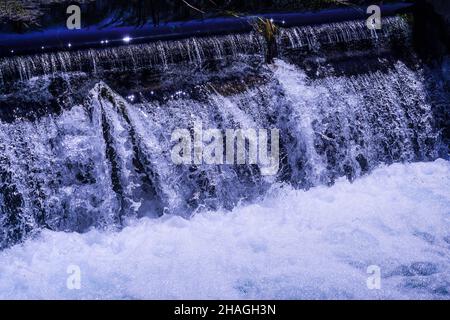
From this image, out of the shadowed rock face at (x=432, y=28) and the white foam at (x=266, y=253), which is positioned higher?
the shadowed rock face at (x=432, y=28)

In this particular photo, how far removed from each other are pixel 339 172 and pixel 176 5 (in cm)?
277

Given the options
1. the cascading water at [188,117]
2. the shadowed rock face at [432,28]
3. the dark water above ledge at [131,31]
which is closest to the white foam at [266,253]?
the cascading water at [188,117]

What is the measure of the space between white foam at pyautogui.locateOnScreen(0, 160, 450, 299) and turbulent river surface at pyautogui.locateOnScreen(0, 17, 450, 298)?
0.06 feet

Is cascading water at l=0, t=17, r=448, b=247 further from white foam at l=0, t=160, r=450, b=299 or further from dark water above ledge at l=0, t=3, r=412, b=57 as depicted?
white foam at l=0, t=160, r=450, b=299

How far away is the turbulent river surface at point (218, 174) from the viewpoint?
15.8 feet

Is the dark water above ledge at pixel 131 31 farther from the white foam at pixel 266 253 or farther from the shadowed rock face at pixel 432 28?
the white foam at pixel 266 253

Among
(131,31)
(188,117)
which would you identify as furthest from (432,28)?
(131,31)

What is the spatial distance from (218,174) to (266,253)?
3.93 ft

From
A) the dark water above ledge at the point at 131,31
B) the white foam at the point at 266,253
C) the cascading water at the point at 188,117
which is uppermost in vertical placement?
the dark water above ledge at the point at 131,31

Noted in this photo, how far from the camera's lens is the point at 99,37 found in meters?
5.88

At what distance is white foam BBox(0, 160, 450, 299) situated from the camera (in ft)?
14.8

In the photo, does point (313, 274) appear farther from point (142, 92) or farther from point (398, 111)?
point (398, 111)

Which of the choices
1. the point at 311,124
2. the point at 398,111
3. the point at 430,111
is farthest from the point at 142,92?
the point at 430,111

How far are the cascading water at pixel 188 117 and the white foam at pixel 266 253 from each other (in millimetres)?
276
